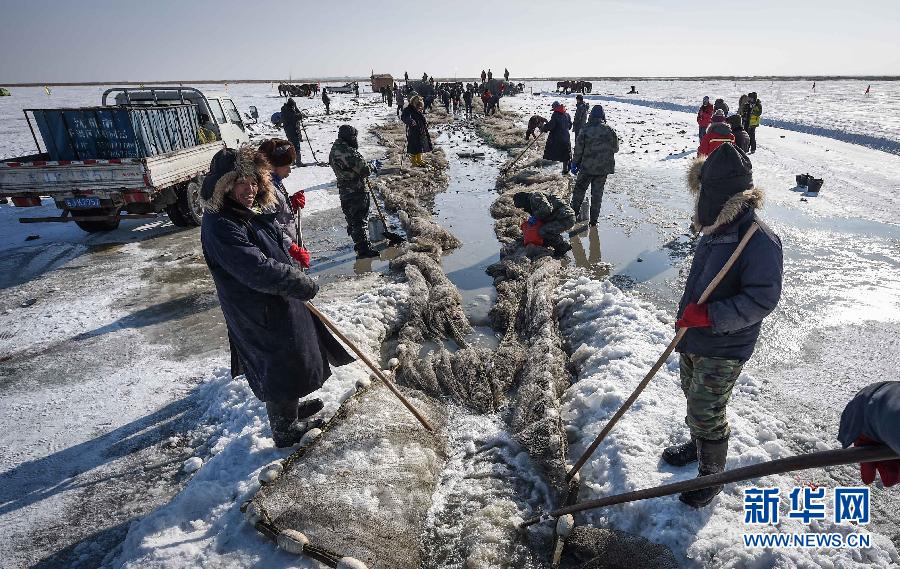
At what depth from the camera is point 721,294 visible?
101 inches

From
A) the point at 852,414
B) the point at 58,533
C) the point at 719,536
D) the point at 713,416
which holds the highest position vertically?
the point at 852,414

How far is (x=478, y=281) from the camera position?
685 cm

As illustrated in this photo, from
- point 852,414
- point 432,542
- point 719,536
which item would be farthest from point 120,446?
point 852,414

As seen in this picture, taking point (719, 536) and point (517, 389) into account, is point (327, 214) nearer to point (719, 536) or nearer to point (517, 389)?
point (517, 389)

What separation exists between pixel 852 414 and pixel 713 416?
1310 millimetres

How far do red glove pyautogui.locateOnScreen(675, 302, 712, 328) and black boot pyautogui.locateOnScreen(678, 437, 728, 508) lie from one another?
0.84 metres

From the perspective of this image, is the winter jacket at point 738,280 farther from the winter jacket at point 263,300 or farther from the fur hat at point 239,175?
the fur hat at point 239,175

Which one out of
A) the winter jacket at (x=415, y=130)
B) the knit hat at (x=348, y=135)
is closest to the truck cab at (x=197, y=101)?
the winter jacket at (x=415, y=130)

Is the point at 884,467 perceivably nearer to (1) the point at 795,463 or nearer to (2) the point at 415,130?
(1) the point at 795,463

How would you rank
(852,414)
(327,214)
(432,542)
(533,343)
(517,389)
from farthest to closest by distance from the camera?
(327,214)
(533,343)
(517,389)
(432,542)
(852,414)

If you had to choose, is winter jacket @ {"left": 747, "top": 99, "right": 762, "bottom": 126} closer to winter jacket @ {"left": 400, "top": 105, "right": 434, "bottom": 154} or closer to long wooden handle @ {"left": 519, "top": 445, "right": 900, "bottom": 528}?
winter jacket @ {"left": 400, "top": 105, "right": 434, "bottom": 154}

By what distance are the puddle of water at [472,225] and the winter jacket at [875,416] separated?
4340 mm

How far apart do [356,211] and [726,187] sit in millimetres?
6007

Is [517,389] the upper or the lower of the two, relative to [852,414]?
lower
